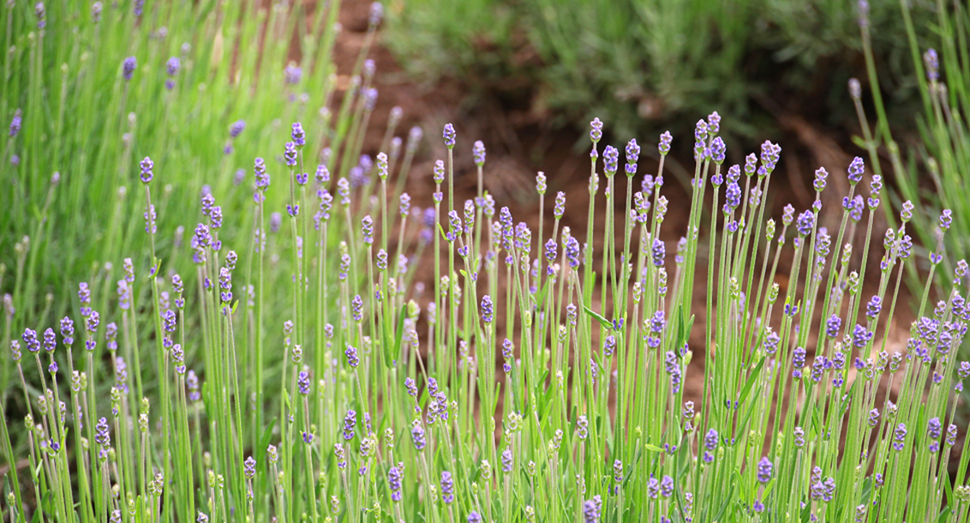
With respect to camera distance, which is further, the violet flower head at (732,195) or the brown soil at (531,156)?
the brown soil at (531,156)

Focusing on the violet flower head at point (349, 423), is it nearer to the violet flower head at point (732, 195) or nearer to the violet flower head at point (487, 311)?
the violet flower head at point (487, 311)

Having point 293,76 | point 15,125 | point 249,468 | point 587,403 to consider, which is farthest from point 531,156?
point 249,468

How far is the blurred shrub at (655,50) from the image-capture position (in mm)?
3227

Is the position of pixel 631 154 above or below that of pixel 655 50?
below

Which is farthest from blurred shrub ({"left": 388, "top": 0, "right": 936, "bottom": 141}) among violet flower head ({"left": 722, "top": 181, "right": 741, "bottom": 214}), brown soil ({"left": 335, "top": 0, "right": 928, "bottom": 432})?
violet flower head ({"left": 722, "top": 181, "right": 741, "bottom": 214})

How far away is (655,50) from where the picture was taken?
3301 millimetres

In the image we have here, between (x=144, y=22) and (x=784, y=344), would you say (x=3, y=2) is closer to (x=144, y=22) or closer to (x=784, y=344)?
(x=144, y=22)

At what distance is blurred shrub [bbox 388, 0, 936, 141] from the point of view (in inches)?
127

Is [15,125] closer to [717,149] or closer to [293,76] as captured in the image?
[293,76]

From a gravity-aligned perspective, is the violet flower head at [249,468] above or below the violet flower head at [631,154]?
below

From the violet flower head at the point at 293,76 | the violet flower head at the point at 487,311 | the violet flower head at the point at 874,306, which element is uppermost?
the violet flower head at the point at 293,76

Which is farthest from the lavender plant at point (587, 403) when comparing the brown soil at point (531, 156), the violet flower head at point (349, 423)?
the brown soil at point (531, 156)

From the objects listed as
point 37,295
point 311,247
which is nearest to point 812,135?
point 311,247

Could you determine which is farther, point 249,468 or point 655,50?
point 655,50
